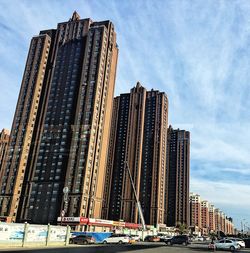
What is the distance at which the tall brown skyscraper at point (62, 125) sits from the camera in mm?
113188

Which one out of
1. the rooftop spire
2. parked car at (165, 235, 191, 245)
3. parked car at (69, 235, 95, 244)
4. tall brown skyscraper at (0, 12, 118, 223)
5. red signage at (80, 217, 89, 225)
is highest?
the rooftop spire

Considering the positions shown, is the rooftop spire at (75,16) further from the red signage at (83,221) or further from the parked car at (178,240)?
the parked car at (178,240)

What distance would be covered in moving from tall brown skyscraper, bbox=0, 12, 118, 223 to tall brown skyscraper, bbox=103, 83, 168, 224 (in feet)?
127

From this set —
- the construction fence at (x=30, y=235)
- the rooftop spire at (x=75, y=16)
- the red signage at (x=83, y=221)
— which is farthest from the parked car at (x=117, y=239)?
the rooftop spire at (x=75, y=16)

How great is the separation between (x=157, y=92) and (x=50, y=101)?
7320 centimetres

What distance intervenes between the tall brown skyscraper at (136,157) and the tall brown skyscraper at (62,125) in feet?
127

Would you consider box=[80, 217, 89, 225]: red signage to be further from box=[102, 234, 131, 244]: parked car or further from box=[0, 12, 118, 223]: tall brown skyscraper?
box=[102, 234, 131, 244]: parked car

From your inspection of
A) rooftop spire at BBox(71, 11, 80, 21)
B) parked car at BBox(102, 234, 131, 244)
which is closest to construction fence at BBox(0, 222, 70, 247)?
parked car at BBox(102, 234, 131, 244)

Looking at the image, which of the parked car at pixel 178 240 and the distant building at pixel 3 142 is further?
the distant building at pixel 3 142

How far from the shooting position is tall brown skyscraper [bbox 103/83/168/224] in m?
161

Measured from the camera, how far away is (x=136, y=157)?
6442 inches

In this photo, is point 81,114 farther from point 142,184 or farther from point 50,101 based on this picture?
point 142,184

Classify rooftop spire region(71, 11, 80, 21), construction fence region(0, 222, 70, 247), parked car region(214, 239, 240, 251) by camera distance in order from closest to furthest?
construction fence region(0, 222, 70, 247), parked car region(214, 239, 240, 251), rooftop spire region(71, 11, 80, 21)

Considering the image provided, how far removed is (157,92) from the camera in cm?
18075
